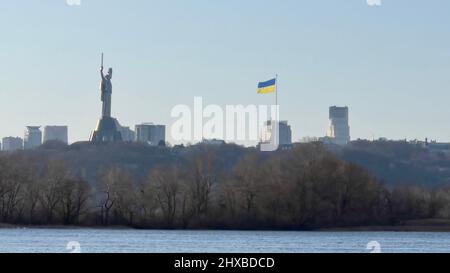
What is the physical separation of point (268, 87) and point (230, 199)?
10.0 m

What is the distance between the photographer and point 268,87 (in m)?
99.6

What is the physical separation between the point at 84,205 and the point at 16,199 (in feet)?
17.7

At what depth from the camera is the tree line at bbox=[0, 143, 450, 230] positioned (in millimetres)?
94125

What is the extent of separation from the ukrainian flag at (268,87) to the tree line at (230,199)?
5.29 meters

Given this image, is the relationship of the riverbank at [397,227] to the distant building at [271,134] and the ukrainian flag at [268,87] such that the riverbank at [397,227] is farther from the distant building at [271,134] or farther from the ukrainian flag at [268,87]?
the distant building at [271,134]

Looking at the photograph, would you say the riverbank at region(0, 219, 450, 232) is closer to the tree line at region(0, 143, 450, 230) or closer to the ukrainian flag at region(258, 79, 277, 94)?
the tree line at region(0, 143, 450, 230)

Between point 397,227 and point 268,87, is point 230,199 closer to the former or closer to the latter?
point 268,87

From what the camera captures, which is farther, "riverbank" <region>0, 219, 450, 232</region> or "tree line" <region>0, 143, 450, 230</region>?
"tree line" <region>0, 143, 450, 230</region>

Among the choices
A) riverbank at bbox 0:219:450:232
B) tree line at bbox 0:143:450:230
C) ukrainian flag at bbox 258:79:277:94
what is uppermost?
ukrainian flag at bbox 258:79:277:94

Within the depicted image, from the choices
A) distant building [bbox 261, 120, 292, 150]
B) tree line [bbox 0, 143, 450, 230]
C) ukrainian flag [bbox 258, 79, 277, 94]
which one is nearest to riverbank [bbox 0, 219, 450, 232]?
tree line [bbox 0, 143, 450, 230]

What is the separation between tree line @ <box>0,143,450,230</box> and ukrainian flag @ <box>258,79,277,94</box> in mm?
5292
